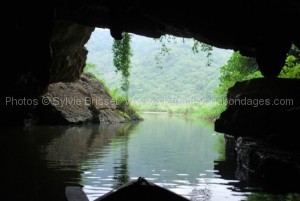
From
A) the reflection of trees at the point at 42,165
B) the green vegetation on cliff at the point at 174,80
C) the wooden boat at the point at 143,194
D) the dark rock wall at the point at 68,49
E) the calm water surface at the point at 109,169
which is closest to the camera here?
the wooden boat at the point at 143,194

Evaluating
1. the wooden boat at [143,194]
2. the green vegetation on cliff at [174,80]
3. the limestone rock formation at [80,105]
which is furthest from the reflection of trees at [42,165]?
the green vegetation on cliff at [174,80]

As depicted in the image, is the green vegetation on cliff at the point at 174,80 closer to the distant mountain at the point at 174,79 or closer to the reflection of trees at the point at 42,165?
the distant mountain at the point at 174,79

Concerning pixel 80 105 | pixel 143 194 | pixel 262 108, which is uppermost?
pixel 80 105

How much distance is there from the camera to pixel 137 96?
5679 inches

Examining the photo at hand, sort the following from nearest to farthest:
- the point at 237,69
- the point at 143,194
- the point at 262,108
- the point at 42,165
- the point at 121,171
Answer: the point at 143,194 → the point at 121,171 → the point at 42,165 → the point at 262,108 → the point at 237,69

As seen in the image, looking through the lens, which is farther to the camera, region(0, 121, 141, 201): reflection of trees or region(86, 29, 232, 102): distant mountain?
region(86, 29, 232, 102): distant mountain

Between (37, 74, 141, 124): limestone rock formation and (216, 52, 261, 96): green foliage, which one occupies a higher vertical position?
(216, 52, 261, 96): green foliage

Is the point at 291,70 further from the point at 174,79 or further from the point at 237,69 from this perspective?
the point at 174,79

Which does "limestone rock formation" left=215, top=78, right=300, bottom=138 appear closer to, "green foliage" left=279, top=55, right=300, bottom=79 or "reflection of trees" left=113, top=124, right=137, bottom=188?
"reflection of trees" left=113, top=124, right=137, bottom=188

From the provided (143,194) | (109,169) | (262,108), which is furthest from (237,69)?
(143,194)

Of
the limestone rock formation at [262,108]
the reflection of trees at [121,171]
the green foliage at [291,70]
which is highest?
the green foliage at [291,70]

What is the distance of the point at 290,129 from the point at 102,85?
39516mm

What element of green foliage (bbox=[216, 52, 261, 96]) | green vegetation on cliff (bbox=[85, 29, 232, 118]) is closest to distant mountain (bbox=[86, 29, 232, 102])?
green vegetation on cliff (bbox=[85, 29, 232, 118])

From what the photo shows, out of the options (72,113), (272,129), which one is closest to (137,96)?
(72,113)
